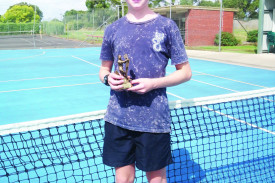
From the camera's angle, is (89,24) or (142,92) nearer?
(142,92)

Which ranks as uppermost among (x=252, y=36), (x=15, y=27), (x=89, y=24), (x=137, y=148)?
(x=15, y=27)

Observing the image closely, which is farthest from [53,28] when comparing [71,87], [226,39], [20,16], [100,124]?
[20,16]

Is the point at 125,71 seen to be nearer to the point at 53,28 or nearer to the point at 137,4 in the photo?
the point at 137,4

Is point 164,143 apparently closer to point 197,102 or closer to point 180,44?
point 180,44

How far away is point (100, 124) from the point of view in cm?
407

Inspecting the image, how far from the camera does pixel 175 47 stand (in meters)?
2.15

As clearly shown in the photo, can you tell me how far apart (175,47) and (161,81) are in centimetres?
27

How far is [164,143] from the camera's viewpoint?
2.24 meters

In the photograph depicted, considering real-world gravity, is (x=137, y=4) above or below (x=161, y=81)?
above

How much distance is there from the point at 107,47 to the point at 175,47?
0.53 meters

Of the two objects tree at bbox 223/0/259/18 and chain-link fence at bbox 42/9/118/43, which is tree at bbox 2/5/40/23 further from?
tree at bbox 223/0/259/18

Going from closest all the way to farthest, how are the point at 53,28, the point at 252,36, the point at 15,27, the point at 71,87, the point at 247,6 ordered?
1. the point at 71,87
2. the point at 252,36
3. the point at 53,28
4. the point at 15,27
5. the point at 247,6

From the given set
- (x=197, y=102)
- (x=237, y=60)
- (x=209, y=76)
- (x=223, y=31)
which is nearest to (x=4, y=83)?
(x=209, y=76)

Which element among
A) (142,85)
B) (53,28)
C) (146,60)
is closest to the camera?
(142,85)
